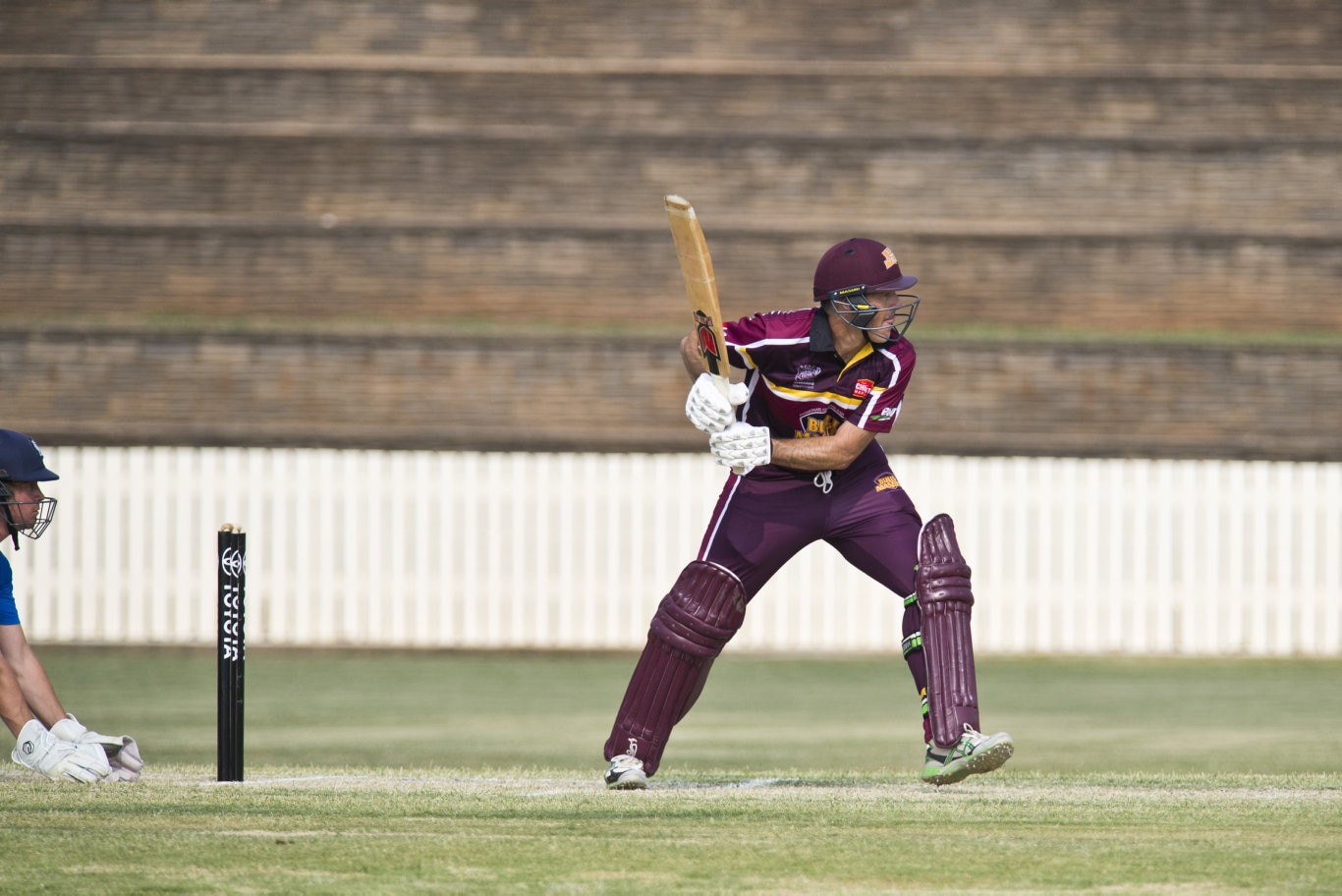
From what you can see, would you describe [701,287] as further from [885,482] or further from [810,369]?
[885,482]

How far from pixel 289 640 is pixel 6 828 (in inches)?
391

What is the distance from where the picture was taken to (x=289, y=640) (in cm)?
1488

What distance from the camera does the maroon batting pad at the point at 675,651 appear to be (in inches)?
242

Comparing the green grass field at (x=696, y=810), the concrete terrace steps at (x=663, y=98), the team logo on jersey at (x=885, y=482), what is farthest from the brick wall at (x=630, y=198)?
the team logo on jersey at (x=885, y=482)

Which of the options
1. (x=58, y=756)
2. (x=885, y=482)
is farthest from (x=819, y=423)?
(x=58, y=756)

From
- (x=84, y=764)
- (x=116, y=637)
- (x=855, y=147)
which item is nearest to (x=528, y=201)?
(x=855, y=147)

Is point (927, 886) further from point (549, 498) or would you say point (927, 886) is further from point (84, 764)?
point (549, 498)

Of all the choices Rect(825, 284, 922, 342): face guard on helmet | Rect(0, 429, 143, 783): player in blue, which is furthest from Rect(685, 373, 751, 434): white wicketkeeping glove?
Rect(0, 429, 143, 783): player in blue

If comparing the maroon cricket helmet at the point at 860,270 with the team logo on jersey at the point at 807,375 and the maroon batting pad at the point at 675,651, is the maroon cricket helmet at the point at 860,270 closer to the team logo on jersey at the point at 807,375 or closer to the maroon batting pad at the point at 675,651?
the team logo on jersey at the point at 807,375

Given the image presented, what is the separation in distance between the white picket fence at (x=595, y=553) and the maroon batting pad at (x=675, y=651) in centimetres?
834

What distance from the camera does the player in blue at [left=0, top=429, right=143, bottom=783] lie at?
20.2 ft

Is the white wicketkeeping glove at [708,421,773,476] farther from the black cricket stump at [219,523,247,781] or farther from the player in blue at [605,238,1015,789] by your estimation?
the black cricket stump at [219,523,247,781]

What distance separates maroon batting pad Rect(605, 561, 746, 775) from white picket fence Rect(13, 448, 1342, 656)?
8.34m

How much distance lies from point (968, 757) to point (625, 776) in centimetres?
106
